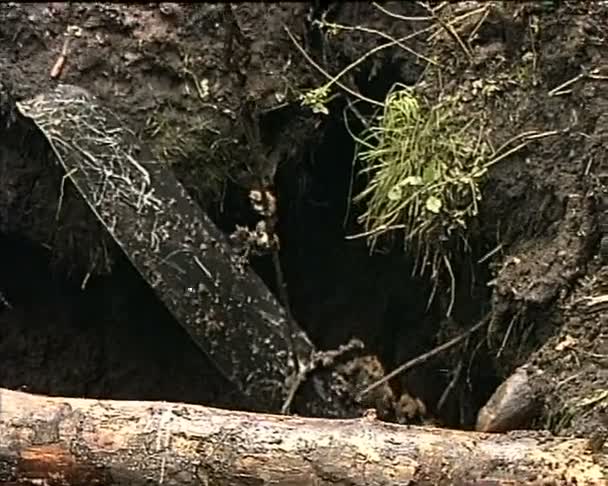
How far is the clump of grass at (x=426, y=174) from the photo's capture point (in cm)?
187

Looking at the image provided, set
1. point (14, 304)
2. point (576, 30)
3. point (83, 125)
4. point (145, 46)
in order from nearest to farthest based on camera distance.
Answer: point (576, 30), point (83, 125), point (145, 46), point (14, 304)

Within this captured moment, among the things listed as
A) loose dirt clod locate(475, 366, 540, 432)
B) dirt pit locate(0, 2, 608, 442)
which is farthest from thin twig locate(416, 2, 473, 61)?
loose dirt clod locate(475, 366, 540, 432)

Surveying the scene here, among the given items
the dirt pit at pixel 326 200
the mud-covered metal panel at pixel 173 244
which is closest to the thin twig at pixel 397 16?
the dirt pit at pixel 326 200

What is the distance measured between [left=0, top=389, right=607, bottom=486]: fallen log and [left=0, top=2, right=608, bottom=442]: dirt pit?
0.50 feet

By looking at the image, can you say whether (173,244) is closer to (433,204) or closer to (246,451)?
(433,204)

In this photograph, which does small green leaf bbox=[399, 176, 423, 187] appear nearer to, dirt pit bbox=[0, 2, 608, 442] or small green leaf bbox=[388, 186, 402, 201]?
small green leaf bbox=[388, 186, 402, 201]

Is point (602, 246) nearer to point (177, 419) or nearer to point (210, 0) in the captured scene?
point (177, 419)

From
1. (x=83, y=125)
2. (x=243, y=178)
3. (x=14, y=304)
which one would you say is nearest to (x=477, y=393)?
(x=243, y=178)

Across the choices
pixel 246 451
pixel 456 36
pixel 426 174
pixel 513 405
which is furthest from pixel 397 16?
pixel 246 451

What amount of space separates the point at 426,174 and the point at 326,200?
45cm

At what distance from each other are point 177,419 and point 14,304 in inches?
43.6

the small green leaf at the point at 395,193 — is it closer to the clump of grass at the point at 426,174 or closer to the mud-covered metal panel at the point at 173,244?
the clump of grass at the point at 426,174

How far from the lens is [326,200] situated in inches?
90.7

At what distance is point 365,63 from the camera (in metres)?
2.15
